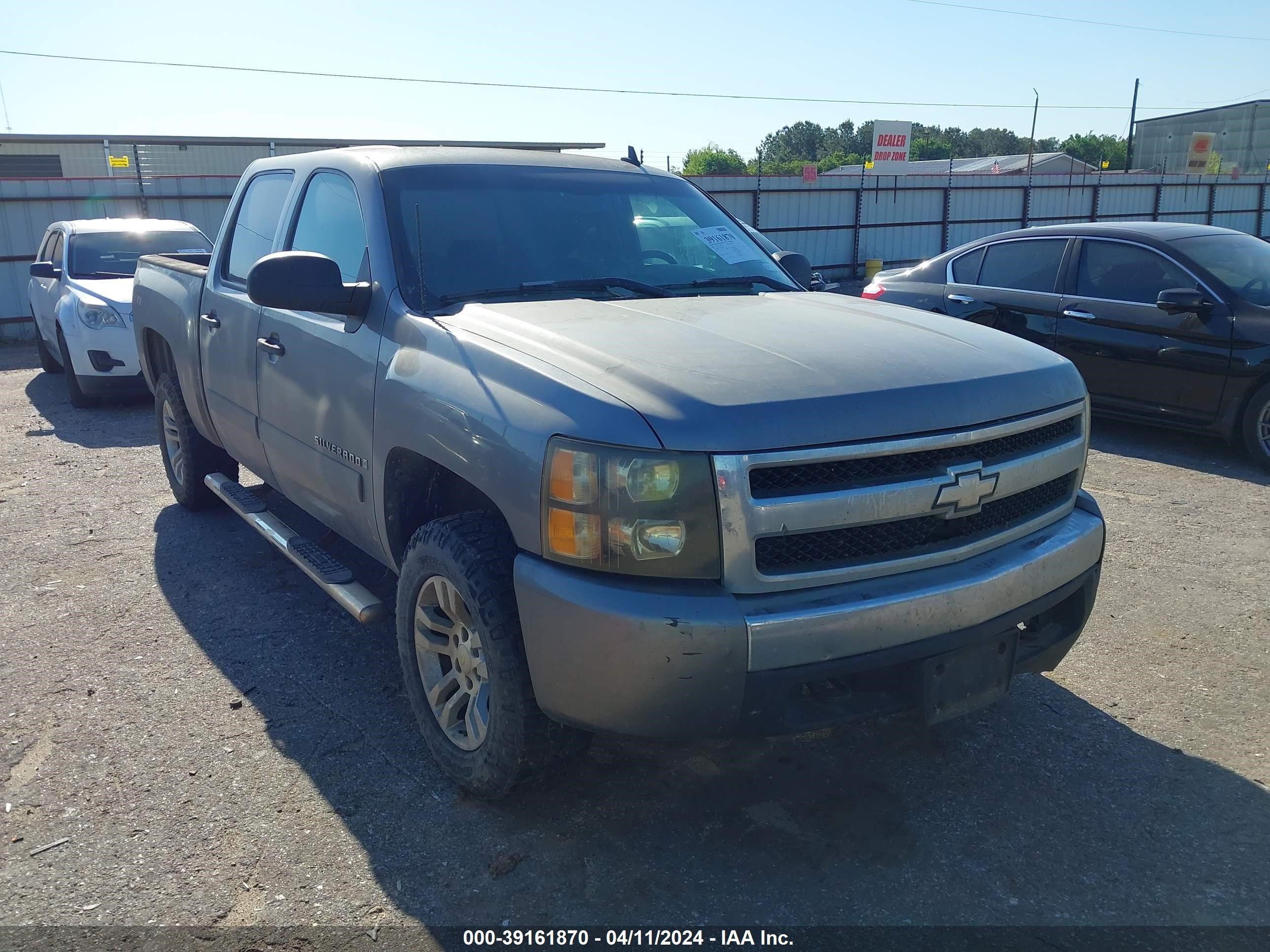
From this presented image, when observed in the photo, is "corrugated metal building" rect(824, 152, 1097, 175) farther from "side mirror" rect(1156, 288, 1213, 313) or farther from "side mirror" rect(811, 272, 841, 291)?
"side mirror" rect(811, 272, 841, 291)

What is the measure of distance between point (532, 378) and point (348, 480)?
1167 mm

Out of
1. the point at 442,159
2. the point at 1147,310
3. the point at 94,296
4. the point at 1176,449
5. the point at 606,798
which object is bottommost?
the point at 1176,449

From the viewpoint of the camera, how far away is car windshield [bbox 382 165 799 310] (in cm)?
350

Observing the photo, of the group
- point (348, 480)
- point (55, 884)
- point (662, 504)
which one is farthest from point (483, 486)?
point (55, 884)

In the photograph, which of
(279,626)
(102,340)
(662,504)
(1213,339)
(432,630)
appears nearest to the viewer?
(662,504)

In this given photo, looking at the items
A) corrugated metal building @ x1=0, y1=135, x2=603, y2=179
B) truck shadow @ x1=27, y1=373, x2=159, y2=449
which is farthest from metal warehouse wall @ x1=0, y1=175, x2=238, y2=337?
corrugated metal building @ x1=0, y1=135, x2=603, y2=179

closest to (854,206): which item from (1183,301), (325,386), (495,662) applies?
(1183,301)

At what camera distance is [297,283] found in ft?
10.8

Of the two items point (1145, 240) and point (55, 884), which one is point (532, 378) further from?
point (1145, 240)

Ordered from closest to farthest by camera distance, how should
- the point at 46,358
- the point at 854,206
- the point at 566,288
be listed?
the point at 566,288 → the point at 46,358 → the point at 854,206

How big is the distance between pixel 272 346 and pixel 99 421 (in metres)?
6.01

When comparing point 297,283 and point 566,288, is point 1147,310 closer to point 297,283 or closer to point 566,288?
point 566,288

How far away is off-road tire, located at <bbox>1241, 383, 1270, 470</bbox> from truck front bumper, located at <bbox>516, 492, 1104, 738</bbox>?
16.3 ft

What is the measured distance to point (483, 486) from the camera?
107 inches
